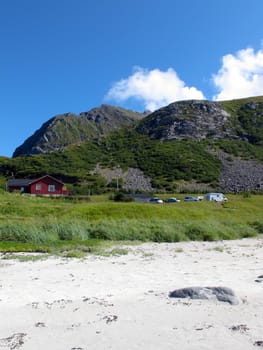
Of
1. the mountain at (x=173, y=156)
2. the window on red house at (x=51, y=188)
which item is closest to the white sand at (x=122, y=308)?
the window on red house at (x=51, y=188)

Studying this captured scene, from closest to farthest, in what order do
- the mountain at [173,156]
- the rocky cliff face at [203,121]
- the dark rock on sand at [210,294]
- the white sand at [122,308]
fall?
the white sand at [122,308] < the dark rock on sand at [210,294] < the mountain at [173,156] < the rocky cliff face at [203,121]

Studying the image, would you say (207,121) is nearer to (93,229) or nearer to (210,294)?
(93,229)

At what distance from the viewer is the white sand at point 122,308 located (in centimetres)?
711

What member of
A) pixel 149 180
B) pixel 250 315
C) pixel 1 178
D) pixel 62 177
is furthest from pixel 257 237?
pixel 1 178

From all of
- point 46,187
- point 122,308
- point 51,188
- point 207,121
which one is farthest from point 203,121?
point 122,308

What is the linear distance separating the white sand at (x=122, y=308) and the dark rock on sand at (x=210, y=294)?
0.63 feet

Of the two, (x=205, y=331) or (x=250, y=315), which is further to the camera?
(x=250, y=315)

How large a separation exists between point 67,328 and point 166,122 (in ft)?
433

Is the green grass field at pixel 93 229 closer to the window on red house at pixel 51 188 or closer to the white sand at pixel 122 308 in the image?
the white sand at pixel 122 308

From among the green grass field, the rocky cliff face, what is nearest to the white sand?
the green grass field

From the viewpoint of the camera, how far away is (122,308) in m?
9.01

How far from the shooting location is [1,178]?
97.4 meters

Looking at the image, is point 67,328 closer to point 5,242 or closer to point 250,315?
point 250,315

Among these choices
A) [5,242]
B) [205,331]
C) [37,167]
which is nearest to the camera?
[205,331]
